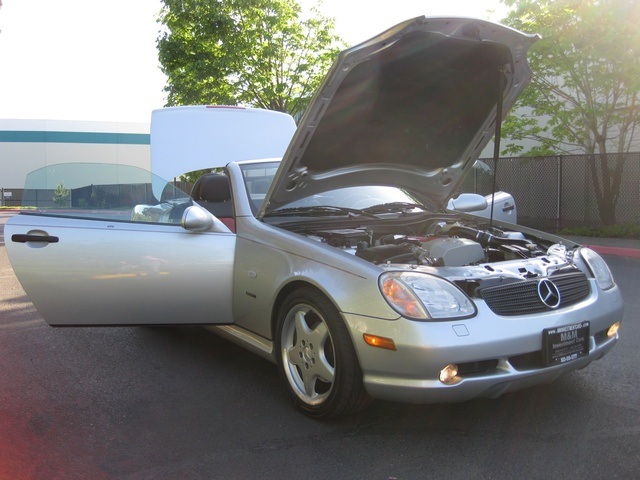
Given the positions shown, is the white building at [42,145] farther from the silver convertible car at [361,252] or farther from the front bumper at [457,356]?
the front bumper at [457,356]

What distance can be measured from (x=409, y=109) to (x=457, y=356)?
217 centimetres

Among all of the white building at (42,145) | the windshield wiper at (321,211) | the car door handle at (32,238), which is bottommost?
the car door handle at (32,238)

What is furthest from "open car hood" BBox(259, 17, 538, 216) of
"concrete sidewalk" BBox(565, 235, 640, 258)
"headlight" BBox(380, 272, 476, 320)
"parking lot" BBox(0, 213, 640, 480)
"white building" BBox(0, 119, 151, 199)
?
"white building" BBox(0, 119, 151, 199)

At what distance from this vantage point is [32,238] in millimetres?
4180

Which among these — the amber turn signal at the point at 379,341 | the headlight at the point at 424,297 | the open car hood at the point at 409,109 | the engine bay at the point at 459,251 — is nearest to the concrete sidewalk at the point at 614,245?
the open car hood at the point at 409,109

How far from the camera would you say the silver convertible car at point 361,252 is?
307cm

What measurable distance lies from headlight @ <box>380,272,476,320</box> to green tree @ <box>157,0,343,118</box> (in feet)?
60.5

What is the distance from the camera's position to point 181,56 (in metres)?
21.6

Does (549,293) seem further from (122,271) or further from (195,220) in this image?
(122,271)

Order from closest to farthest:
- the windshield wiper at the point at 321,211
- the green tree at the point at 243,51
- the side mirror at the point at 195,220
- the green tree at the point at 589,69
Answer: the side mirror at the point at 195,220 < the windshield wiper at the point at 321,211 < the green tree at the point at 589,69 < the green tree at the point at 243,51

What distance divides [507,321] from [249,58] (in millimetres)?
19519

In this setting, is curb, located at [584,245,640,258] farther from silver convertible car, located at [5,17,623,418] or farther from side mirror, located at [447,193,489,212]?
silver convertible car, located at [5,17,623,418]

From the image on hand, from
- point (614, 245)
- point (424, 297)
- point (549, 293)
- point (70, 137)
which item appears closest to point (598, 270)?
point (549, 293)

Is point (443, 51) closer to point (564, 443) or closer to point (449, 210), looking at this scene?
point (449, 210)
